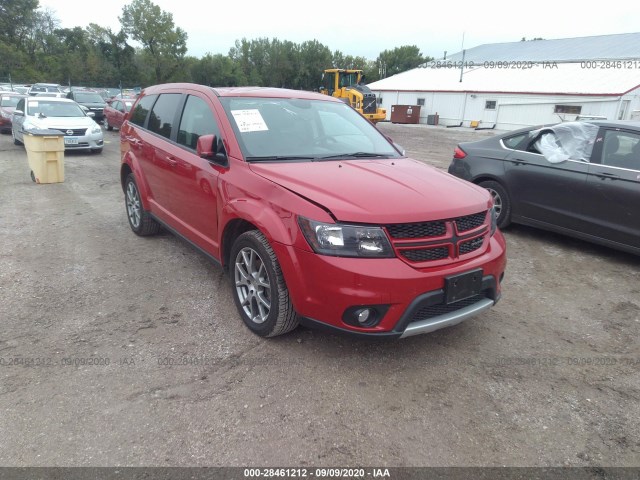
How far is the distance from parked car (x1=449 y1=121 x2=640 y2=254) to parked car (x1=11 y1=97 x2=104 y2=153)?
34.6 ft

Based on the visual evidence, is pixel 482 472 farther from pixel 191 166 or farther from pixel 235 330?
pixel 191 166

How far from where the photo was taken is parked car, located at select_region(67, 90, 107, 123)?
1981cm

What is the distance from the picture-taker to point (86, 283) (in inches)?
170

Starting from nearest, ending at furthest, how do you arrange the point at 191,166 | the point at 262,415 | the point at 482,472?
the point at 482,472 → the point at 262,415 → the point at 191,166

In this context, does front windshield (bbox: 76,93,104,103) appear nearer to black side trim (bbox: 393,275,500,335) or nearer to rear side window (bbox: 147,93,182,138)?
rear side window (bbox: 147,93,182,138)

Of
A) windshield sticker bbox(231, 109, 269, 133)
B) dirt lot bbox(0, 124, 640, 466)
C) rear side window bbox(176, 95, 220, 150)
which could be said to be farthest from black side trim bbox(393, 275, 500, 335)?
rear side window bbox(176, 95, 220, 150)

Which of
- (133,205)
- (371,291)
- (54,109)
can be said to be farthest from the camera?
(54,109)

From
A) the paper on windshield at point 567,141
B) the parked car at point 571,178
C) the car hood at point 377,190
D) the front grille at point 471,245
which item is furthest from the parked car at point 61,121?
the front grille at point 471,245

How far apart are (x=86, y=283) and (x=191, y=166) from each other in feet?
5.08

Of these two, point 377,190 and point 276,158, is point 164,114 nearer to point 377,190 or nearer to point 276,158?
point 276,158

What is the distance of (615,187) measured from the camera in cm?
489

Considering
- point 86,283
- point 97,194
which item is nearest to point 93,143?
point 97,194

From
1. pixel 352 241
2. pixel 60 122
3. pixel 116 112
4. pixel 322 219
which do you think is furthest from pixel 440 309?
pixel 116 112

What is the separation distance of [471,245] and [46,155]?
8.44 m
